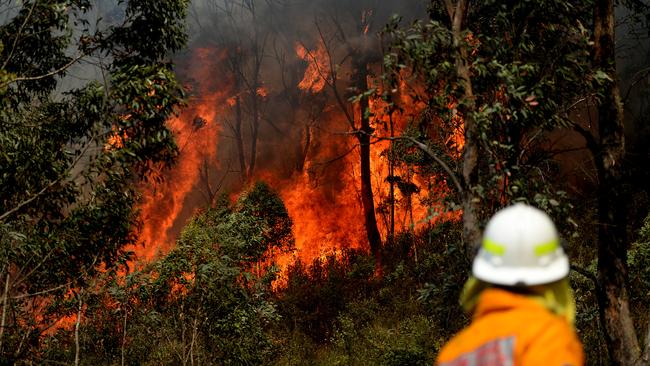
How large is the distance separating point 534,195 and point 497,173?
44cm

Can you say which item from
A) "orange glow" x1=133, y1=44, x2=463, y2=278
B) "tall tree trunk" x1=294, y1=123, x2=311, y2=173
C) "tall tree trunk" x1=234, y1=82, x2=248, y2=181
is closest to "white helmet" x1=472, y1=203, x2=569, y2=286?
"orange glow" x1=133, y1=44, x2=463, y2=278

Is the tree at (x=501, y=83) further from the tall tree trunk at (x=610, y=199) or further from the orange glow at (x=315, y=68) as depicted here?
the orange glow at (x=315, y=68)

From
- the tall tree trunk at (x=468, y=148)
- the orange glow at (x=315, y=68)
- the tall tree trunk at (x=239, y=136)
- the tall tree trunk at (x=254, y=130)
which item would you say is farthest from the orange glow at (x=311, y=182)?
the tall tree trunk at (x=468, y=148)

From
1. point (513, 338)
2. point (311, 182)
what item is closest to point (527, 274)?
point (513, 338)

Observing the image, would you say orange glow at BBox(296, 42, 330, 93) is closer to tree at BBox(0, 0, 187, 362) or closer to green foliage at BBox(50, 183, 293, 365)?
green foliage at BBox(50, 183, 293, 365)

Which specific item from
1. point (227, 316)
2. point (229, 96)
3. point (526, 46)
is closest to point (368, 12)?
point (229, 96)

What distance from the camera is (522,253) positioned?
4.81 ft

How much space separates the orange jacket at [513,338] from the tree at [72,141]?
614 centimetres

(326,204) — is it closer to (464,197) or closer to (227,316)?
(227,316)

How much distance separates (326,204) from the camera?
98.4 ft

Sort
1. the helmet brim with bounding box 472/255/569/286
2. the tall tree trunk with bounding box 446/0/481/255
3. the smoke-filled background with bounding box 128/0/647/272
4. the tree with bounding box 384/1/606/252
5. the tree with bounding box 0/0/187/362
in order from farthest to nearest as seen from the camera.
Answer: the smoke-filled background with bounding box 128/0/647/272 < the tree with bounding box 0/0/187/362 < the tree with bounding box 384/1/606/252 < the tall tree trunk with bounding box 446/0/481/255 < the helmet brim with bounding box 472/255/569/286

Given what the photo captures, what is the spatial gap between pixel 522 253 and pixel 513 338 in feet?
0.81

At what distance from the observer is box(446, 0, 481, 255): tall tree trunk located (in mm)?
4645

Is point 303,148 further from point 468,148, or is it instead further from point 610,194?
point 468,148
